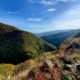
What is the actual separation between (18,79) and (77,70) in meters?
7.29

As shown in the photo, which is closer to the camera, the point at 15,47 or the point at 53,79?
the point at 53,79

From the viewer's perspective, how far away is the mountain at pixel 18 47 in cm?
8006

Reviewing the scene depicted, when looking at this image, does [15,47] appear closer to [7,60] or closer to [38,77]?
[7,60]

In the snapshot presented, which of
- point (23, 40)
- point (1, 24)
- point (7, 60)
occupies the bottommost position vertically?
point (7, 60)

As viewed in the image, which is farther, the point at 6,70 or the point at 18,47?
the point at 18,47

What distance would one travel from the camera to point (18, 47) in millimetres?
85438

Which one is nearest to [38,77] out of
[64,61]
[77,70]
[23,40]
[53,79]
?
[53,79]

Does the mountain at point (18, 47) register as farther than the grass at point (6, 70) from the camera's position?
Yes

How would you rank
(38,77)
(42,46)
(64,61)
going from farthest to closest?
1. (42,46)
2. (64,61)
3. (38,77)

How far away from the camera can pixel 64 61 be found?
Answer: 97.4 feet

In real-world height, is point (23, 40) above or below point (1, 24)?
below

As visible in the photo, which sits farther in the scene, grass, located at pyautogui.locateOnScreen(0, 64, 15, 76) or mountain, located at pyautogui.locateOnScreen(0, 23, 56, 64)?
mountain, located at pyautogui.locateOnScreen(0, 23, 56, 64)

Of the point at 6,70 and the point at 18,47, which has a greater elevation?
the point at 18,47

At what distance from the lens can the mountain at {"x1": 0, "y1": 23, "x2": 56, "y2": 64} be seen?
80.1m
